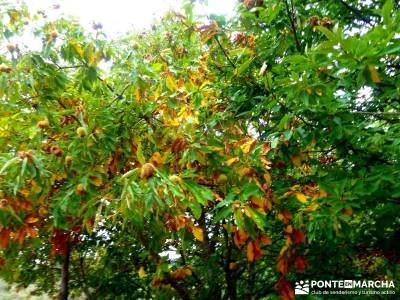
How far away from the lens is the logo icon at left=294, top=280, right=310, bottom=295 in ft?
12.5

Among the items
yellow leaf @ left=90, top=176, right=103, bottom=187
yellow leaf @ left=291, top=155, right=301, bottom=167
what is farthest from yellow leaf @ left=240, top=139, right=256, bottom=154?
yellow leaf @ left=90, top=176, right=103, bottom=187

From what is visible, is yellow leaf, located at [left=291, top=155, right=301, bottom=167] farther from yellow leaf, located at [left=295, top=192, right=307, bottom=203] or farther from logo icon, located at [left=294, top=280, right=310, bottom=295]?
logo icon, located at [left=294, top=280, right=310, bottom=295]

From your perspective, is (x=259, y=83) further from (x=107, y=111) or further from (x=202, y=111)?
(x=107, y=111)

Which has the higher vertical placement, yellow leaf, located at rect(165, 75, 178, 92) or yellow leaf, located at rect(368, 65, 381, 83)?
yellow leaf, located at rect(165, 75, 178, 92)

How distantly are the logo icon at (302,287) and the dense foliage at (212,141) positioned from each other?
0.13m

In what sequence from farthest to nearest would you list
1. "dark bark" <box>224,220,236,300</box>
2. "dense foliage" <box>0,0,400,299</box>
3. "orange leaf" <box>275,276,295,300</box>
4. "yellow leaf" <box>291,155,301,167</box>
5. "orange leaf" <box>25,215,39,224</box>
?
"dark bark" <box>224,220,236,300</box>
"yellow leaf" <box>291,155,301,167</box>
"orange leaf" <box>275,276,295,300</box>
"orange leaf" <box>25,215,39,224</box>
"dense foliage" <box>0,0,400,299</box>

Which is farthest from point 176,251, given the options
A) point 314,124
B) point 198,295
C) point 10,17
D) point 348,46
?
point 348,46

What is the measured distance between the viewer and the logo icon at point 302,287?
3.80 meters

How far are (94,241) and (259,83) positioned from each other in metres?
3.05

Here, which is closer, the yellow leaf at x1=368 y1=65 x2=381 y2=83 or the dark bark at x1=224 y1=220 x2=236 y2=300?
the yellow leaf at x1=368 y1=65 x2=381 y2=83

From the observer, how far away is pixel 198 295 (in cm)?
428

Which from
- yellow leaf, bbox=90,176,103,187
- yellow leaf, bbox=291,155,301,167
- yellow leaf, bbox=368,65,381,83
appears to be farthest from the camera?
yellow leaf, bbox=291,155,301,167

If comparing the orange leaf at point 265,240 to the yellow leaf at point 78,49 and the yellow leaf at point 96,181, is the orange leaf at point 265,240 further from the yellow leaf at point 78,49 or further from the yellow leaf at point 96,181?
the yellow leaf at point 78,49

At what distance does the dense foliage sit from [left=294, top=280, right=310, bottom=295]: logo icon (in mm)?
129
